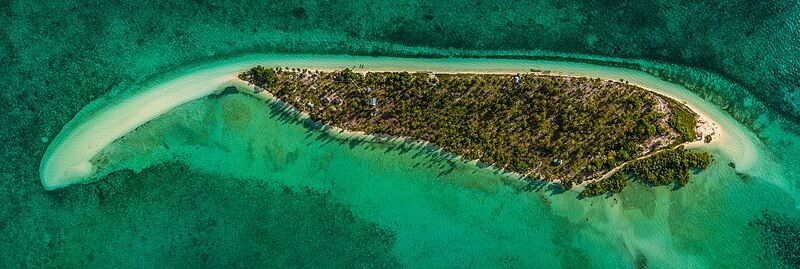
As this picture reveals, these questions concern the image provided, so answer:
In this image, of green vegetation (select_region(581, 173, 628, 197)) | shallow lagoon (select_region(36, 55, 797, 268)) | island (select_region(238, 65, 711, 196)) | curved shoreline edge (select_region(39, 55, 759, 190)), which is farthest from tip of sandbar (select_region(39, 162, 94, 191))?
green vegetation (select_region(581, 173, 628, 197))

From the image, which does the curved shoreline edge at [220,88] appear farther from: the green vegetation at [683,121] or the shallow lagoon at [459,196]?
the green vegetation at [683,121]

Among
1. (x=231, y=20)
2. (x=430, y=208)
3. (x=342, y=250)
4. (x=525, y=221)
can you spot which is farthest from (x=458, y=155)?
(x=231, y=20)

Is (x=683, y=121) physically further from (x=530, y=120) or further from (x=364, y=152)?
(x=364, y=152)

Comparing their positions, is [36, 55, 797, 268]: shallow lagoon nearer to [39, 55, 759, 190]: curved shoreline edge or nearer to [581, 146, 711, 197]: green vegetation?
[39, 55, 759, 190]: curved shoreline edge

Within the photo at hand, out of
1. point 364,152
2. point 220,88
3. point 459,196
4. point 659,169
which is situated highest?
point 220,88

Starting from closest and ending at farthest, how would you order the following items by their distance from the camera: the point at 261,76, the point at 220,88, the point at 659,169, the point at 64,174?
the point at 659,169 → the point at 261,76 → the point at 220,88 → the point at 64,174

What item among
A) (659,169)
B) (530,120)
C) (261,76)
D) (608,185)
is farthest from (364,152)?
(659,169)

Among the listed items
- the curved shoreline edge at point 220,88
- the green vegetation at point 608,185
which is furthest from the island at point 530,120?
the curved shoreline edge at point 220,88
